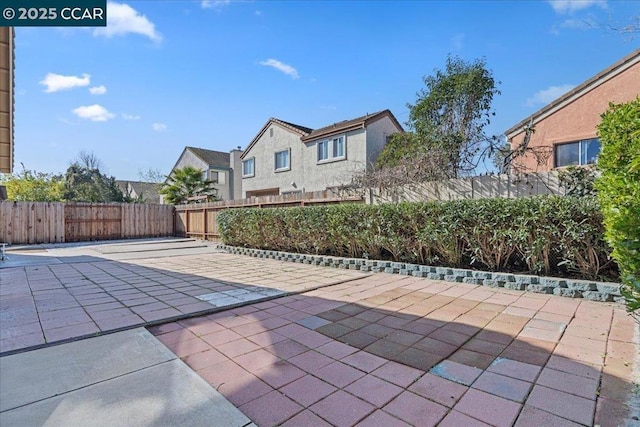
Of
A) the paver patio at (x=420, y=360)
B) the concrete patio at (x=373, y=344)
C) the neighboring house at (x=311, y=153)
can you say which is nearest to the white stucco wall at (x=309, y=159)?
the neighboring house at (x=311, y=153)

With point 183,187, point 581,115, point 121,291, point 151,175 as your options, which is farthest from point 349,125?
point 151,175

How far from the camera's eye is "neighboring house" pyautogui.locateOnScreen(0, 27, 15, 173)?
12.0ft

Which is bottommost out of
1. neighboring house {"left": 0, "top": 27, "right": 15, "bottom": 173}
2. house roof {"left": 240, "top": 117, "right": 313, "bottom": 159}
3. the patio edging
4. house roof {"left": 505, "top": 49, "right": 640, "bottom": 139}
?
the patio edging

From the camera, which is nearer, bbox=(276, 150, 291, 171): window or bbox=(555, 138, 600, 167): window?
bbox=(555, 138, 600, 167): window

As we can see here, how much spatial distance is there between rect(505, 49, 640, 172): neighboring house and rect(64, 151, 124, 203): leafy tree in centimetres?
3189

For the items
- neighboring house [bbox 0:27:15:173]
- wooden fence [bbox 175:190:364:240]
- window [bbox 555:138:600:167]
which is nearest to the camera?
neighboring house [bbox 0:27:15:173]

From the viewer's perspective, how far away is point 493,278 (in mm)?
5043

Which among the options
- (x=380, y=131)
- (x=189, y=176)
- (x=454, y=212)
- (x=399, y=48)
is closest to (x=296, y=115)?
(x=380, y=131)

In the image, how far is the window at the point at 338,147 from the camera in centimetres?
1636

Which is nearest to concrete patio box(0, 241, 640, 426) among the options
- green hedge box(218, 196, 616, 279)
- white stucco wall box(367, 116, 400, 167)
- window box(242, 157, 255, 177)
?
green hedge box(218, 196, 616, 279)

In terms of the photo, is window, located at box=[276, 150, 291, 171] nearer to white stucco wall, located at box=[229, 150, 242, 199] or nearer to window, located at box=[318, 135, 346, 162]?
window, located at box=[318, 135, 346, 162]

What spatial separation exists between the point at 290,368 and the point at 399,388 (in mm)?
856

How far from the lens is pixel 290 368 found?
99.7 inches

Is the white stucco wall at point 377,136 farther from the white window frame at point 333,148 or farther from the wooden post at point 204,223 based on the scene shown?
the wooden post at point 204,223
